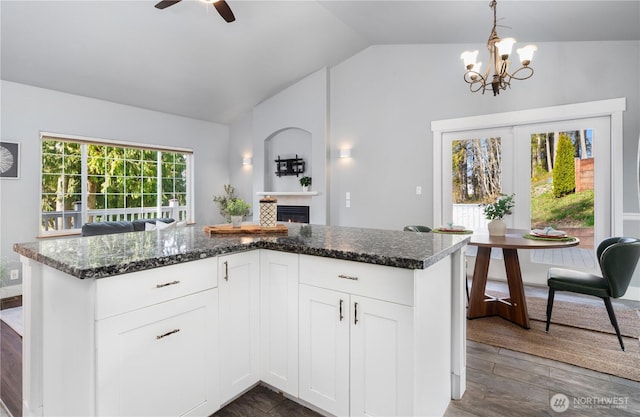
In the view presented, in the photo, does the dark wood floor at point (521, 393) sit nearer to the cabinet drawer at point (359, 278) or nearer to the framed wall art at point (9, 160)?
the cabinet drawer at point (359, 278)

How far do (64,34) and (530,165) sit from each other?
5.46 metres

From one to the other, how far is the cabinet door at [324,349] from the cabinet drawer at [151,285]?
18.9 inches

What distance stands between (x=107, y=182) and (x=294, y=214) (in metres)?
2.93

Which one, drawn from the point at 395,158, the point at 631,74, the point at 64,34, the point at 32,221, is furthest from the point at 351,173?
the point at 32,221

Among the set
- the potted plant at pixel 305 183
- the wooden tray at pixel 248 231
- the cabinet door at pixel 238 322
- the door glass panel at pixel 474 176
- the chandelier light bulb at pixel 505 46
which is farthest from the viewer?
the potted plant at pixel 305 183

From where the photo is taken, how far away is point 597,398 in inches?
74.0

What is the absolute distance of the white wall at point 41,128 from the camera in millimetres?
3916

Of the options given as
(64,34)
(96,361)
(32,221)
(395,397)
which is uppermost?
(64,34)

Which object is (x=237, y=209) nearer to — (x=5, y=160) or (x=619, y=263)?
(x=619, y=263)

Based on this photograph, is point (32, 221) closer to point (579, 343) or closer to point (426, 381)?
point (426, 381)

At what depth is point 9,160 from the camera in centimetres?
388

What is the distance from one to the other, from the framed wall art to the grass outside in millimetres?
6228
